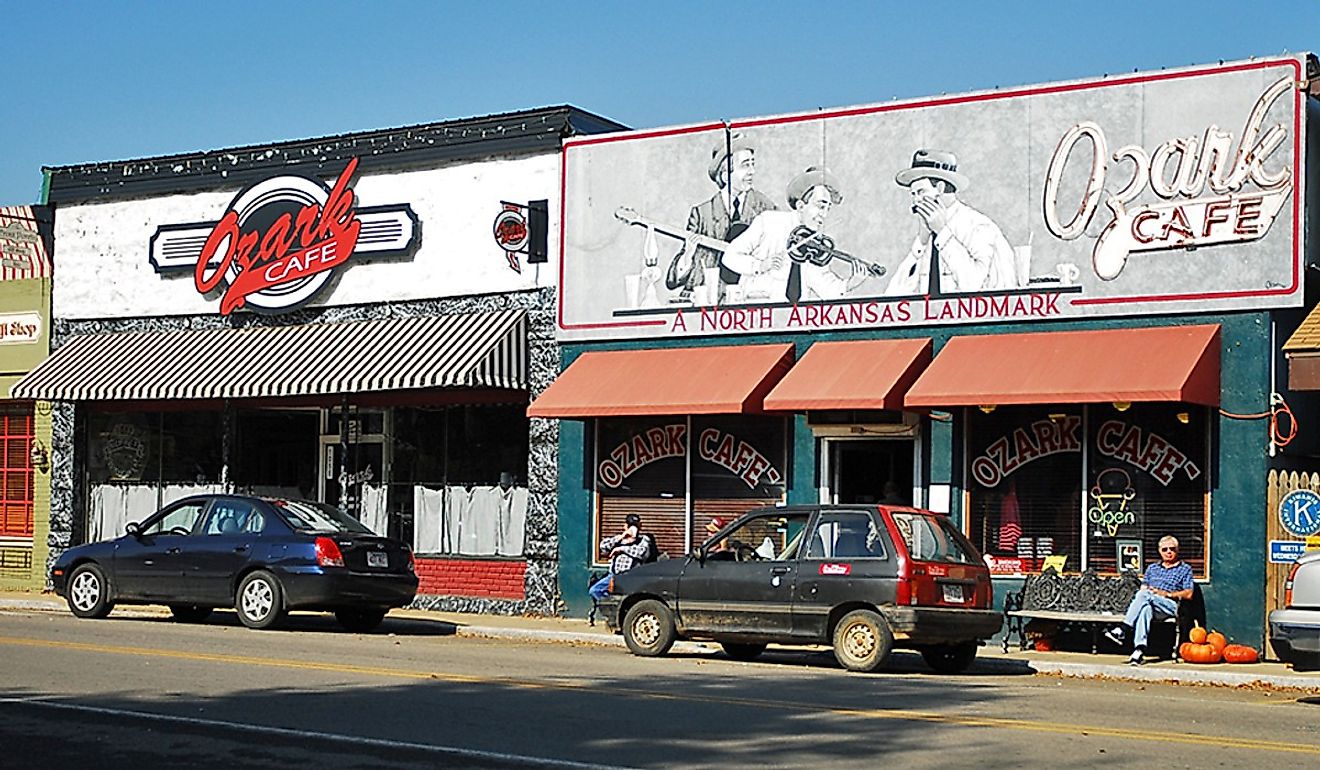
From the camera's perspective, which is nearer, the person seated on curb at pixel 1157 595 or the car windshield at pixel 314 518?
the person seated on curb at pixel 1157 595

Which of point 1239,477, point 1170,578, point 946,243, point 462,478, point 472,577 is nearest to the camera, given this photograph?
point 1170,578

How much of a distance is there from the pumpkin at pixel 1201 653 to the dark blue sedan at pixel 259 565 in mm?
8697

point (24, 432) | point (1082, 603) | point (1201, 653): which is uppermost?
point (24, 432)

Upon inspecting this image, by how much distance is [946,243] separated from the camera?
70.0 ft

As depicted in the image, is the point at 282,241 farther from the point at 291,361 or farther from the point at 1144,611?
the point at 1144,611

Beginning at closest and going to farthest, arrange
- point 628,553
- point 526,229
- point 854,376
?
1. point 854,376
2. point 628,553
3. point 526,229

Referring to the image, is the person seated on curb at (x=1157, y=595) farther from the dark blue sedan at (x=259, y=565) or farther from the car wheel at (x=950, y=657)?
the dark blue sedan at (x=259, y=565)

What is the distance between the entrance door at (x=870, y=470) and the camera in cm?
2167

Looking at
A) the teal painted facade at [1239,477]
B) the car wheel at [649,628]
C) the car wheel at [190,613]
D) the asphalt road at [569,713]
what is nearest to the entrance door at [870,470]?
the teal painted facade at [1239,477]

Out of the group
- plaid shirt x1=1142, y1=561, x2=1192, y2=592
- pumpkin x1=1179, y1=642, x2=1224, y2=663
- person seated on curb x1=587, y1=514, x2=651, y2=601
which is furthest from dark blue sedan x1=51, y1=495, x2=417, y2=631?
pumpkin x1=1179, y1=642, x2=1224, y2=663

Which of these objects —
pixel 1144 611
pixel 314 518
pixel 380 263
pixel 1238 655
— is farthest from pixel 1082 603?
pixel 380 263

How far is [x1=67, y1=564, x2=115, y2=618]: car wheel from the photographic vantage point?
72.8 ft

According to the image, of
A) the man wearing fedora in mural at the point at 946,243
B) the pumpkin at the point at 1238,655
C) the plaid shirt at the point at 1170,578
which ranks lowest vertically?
the pumpkin at the point at 1238,655

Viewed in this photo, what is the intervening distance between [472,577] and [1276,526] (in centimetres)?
1077
